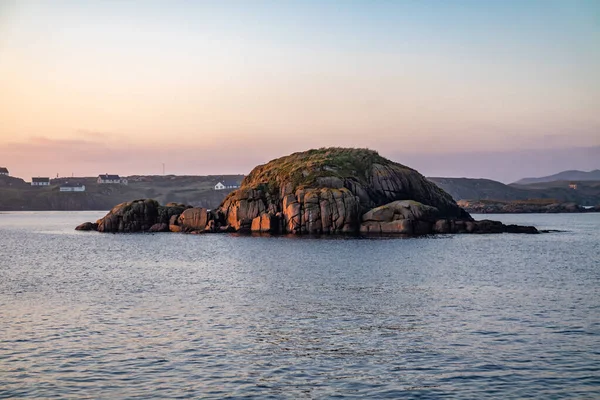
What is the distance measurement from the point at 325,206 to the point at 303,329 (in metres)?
84.4

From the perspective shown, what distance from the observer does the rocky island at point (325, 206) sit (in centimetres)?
11862

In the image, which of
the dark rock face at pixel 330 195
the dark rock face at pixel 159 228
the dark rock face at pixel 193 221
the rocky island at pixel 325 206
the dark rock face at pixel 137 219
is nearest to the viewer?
the rocky island at pixel 325 206

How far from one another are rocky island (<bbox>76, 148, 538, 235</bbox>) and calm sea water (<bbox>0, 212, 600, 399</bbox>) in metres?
45.3

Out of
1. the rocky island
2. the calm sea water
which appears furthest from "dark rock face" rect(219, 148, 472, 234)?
the calm sea water

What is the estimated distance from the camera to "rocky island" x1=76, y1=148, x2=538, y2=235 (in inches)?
4670

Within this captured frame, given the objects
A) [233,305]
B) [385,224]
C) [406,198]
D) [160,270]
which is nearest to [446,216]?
[406,198]

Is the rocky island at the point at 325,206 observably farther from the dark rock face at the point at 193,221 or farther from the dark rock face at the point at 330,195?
the dark rock face at the point at 193,221

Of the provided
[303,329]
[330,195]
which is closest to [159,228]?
[330,195]

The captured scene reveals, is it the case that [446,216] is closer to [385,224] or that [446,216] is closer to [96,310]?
[385,224]

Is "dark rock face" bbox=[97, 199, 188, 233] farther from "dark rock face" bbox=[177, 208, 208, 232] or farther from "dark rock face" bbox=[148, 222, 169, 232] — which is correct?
"dark rock face" bbox=[177, 208, 208, 232]

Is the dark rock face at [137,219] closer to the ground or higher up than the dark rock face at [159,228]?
higher up

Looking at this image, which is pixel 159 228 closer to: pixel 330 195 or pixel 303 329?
pixel 330 195

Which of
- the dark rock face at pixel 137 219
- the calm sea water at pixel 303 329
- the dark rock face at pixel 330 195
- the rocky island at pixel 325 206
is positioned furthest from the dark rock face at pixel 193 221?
the calm sea water at pixel 303 329

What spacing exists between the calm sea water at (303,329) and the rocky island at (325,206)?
45.3 metres
